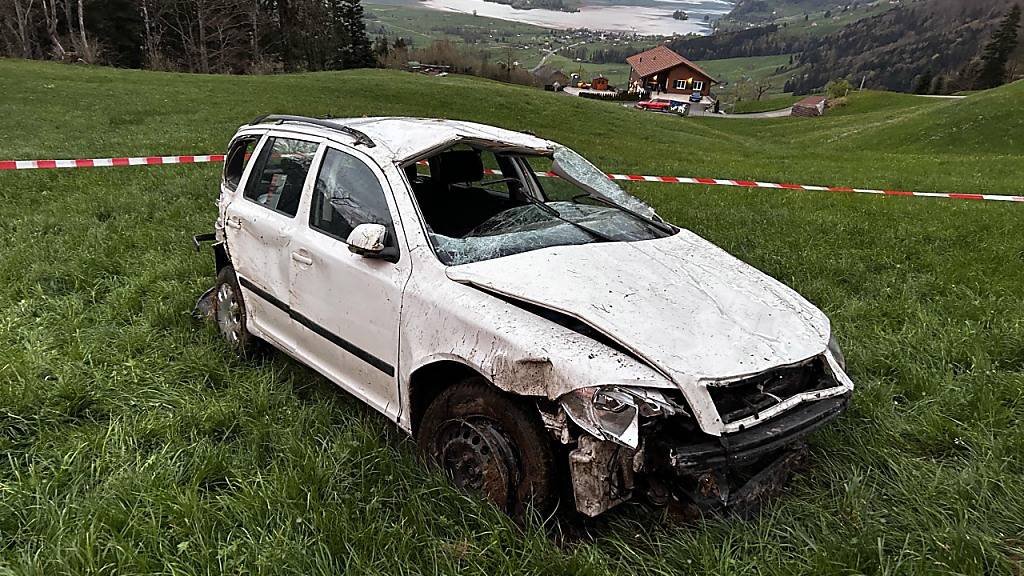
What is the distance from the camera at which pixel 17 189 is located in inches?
345

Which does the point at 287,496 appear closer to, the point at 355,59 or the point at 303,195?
the point at 303,195

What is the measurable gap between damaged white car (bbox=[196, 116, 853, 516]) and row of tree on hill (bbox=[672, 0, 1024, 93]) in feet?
274

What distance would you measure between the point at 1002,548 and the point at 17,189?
11260mm

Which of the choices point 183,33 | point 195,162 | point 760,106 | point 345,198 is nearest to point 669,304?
point 345,198

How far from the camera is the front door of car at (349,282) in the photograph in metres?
3.03

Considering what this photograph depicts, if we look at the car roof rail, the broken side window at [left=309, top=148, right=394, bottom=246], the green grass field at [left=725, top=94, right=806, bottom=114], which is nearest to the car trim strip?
the broken side window at [left=309, top=148, right=394, bottom=246]

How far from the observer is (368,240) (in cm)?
293

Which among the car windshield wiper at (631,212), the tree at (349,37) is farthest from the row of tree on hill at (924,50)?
the car windshield wiper at (631,212)

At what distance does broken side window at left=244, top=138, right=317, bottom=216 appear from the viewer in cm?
372

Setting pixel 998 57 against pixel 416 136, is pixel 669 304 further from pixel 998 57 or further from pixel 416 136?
pixel 998 57

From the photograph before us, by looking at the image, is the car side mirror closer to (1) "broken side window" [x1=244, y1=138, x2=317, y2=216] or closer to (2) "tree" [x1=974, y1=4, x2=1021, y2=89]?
(1) "broken side window" [x1=244, y1=138, x2=317, y2=216]

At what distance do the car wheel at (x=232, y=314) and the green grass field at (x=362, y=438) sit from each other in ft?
0.50

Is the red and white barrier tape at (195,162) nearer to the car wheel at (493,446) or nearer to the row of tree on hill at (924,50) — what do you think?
the car wheel at (493,446)

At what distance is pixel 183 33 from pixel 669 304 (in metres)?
57.9
